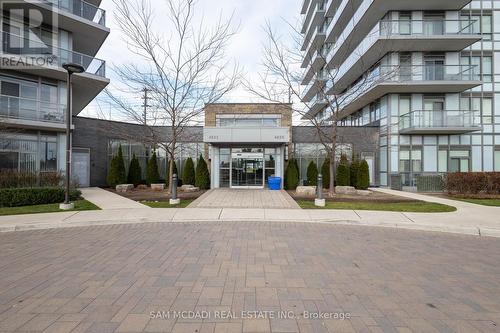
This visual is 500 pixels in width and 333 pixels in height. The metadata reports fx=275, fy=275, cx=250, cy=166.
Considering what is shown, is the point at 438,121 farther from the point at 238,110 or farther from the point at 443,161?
the point at 238,110

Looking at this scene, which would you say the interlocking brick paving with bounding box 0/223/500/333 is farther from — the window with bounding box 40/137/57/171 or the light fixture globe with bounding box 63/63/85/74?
the window with bounding box 40/137/57/171

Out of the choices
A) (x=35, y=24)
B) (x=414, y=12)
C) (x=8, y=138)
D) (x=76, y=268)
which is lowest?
(x=76, y=268)

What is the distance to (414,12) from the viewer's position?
22.8 meters

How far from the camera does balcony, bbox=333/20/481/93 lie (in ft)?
70.3

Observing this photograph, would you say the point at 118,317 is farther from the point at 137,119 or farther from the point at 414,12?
the point at 414,12

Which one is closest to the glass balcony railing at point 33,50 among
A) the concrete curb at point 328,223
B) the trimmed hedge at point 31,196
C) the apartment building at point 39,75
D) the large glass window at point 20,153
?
the apartment building at point 39,75

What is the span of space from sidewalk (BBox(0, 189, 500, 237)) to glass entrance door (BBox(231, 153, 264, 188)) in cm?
989

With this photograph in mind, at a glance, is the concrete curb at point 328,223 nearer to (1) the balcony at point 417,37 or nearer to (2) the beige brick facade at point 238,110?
(1) the balcony at point 417,37

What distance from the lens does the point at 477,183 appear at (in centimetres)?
1562

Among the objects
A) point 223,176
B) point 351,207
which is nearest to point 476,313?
point 351,207

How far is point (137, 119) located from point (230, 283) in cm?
1464

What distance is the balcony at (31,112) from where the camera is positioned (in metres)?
16.0

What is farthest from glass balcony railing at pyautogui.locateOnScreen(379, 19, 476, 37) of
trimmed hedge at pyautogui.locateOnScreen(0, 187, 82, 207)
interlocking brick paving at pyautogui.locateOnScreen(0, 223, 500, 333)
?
trimmed hedge at pyautogui.locateOnScreen(0, 187, 82, 207)

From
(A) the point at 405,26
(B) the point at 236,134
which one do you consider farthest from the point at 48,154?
(A) the point at 405,26
